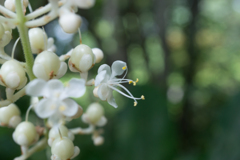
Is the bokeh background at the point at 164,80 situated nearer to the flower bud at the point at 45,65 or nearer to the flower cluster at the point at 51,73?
the flower cluster at the point at 51,73

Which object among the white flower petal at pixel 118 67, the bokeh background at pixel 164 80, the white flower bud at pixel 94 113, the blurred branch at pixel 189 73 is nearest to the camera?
the white flower petal at pixel 118 67

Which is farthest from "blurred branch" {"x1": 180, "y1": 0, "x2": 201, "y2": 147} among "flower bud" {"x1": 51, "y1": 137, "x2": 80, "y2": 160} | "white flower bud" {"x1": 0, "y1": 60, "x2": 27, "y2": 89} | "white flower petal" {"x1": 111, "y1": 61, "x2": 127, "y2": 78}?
"white flower bud" {"x1": 0, "y1": 60, "x2": 27, "y2": 89}

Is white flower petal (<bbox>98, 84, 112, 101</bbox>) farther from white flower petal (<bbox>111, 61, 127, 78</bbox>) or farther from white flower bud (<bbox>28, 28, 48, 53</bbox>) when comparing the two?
white flower bud (<bbox>28, 28, 48, 53</bbox>)

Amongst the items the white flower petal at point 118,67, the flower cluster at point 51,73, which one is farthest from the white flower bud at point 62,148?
the white flower petal at point 118,67

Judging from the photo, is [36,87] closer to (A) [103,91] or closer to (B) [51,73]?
(B) [51,73]

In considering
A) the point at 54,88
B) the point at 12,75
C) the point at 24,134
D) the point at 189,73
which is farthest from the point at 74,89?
the point at 189,73
